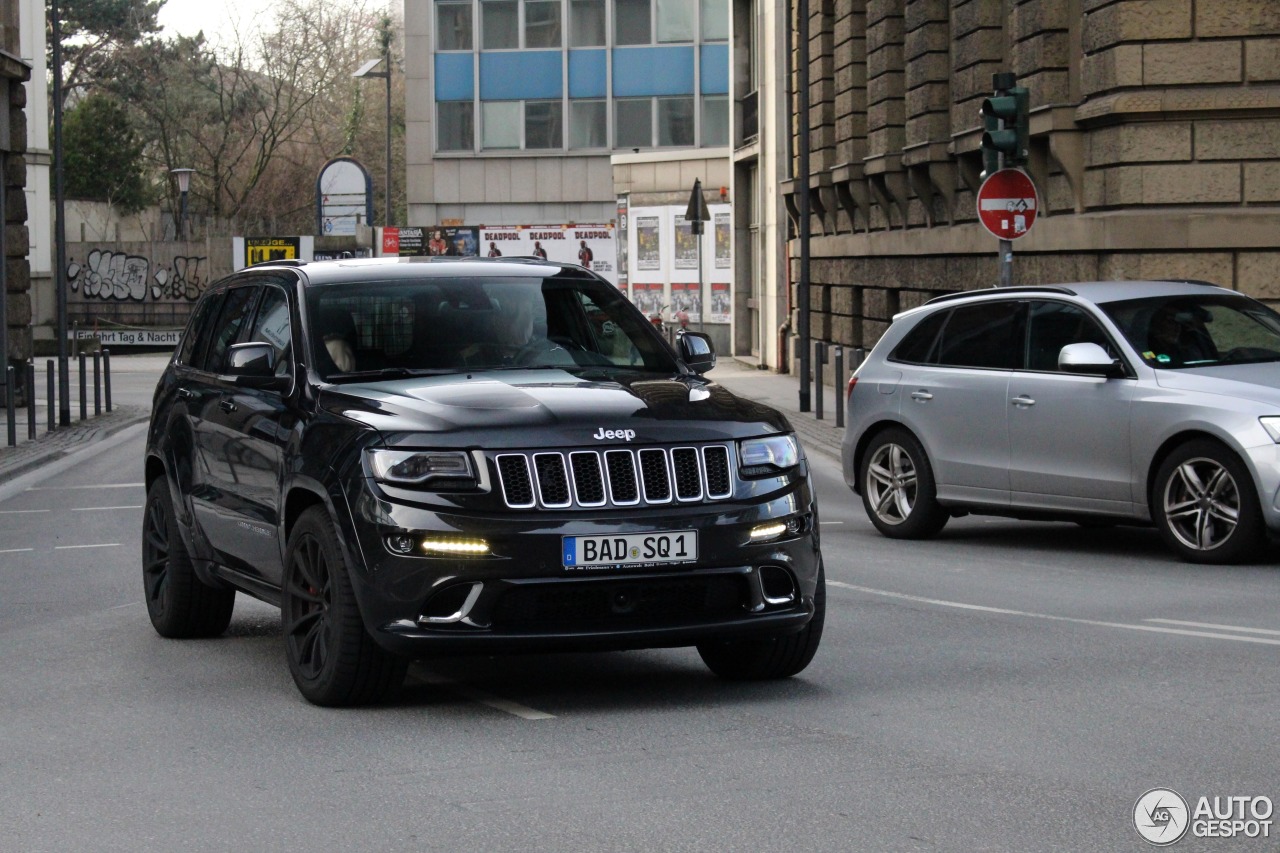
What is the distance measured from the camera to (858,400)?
1415 cm

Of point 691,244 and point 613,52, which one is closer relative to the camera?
point 691,244

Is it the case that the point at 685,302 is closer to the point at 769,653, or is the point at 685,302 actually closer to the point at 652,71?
the point at 652,71

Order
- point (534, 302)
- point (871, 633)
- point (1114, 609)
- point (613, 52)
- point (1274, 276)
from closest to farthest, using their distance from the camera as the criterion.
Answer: point (534, 302)
point (871, 633)
point (1114, 609)
point (1274, 276)
point (613, 52)

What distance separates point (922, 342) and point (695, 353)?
5.54 meters

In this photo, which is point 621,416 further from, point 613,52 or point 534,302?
point 613,52

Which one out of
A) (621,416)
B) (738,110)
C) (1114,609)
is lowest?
(1114,609)

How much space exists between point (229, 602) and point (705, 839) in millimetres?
4508

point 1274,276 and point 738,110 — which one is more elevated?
point 738,110

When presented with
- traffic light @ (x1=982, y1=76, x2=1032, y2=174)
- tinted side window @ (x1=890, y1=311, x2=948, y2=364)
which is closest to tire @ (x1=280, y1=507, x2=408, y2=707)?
tinted side window @ (x1=890, y1=311, x2=948, y2=364)

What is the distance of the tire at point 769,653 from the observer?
7.47 metres

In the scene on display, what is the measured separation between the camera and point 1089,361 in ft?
39.3

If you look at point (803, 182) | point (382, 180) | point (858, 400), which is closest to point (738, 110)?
point (803, 182)

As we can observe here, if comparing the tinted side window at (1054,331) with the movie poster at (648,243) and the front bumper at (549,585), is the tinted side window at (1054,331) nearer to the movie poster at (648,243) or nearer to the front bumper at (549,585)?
the front bumper at (549,585)

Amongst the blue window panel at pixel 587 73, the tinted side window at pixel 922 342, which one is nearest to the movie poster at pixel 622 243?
the blue window panel at pixel 587 73
